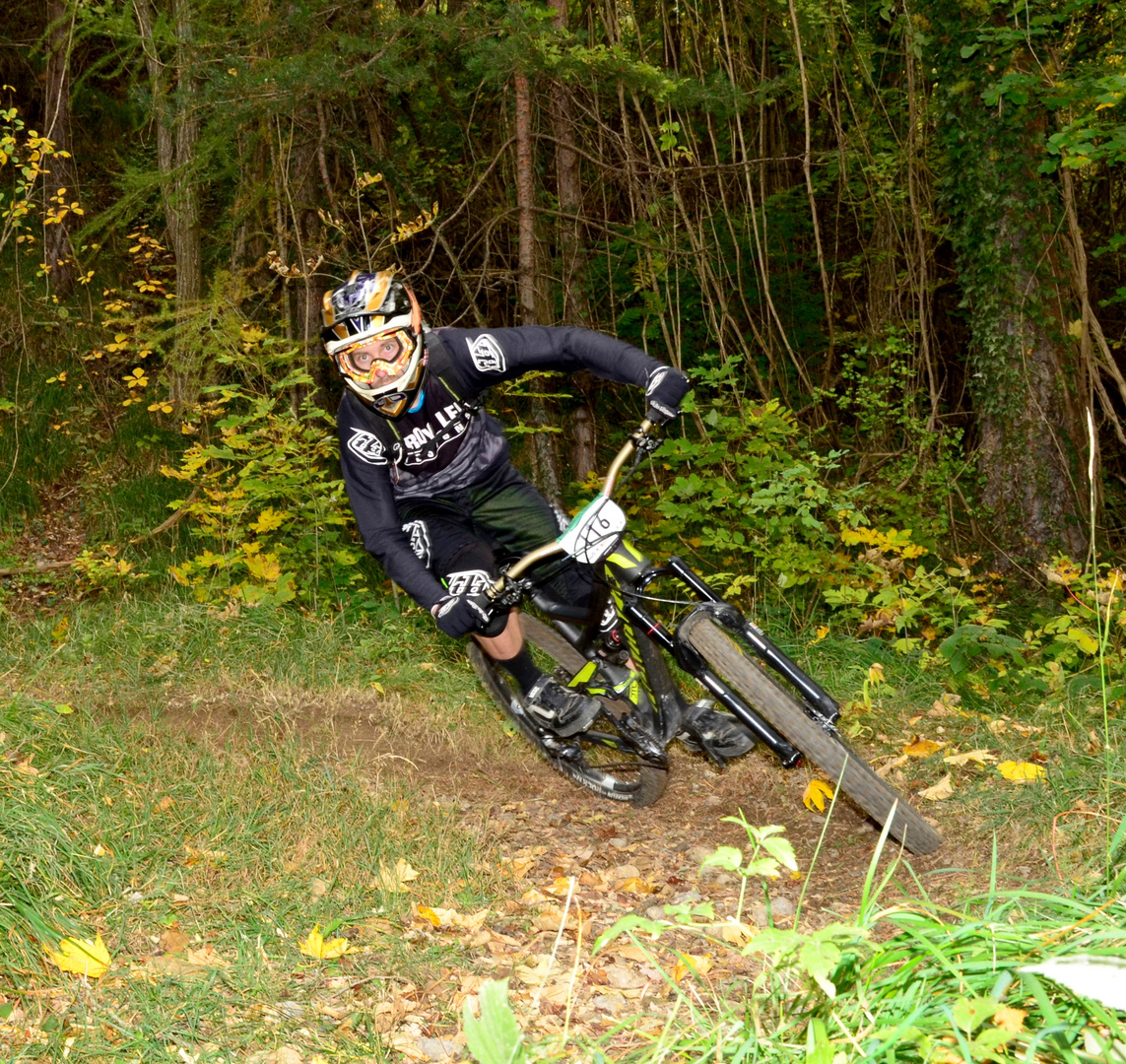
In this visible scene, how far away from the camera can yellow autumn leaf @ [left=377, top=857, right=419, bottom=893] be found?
12.2 ft

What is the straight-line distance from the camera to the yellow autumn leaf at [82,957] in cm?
308

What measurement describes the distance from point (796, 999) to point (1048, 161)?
595 cm

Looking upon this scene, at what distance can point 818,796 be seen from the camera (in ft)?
14.5

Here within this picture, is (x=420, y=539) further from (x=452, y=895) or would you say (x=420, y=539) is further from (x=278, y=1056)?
(x=278, y=1056)

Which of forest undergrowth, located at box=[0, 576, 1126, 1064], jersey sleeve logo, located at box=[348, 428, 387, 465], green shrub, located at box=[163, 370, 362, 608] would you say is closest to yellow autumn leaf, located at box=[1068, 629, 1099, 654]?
forest undergrowth, located at box=[0, 576, 1126, 1064]

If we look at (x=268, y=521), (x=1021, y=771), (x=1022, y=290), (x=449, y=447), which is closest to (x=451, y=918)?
(x=449, y=447)

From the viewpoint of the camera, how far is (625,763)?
186 inches

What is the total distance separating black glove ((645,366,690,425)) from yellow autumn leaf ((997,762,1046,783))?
1885 mm

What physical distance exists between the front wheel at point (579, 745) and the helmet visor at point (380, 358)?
1372mm

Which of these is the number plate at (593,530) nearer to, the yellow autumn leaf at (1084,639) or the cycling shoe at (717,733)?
the cycling shoe at (717,733)

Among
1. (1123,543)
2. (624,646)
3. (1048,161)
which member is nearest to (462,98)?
(1048,161)

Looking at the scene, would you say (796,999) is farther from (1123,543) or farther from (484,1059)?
(1123,543)

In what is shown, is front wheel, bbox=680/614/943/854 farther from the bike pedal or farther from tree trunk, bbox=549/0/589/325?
tree trunk, bbox=549/0/589/325

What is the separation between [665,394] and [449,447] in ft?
3.62
